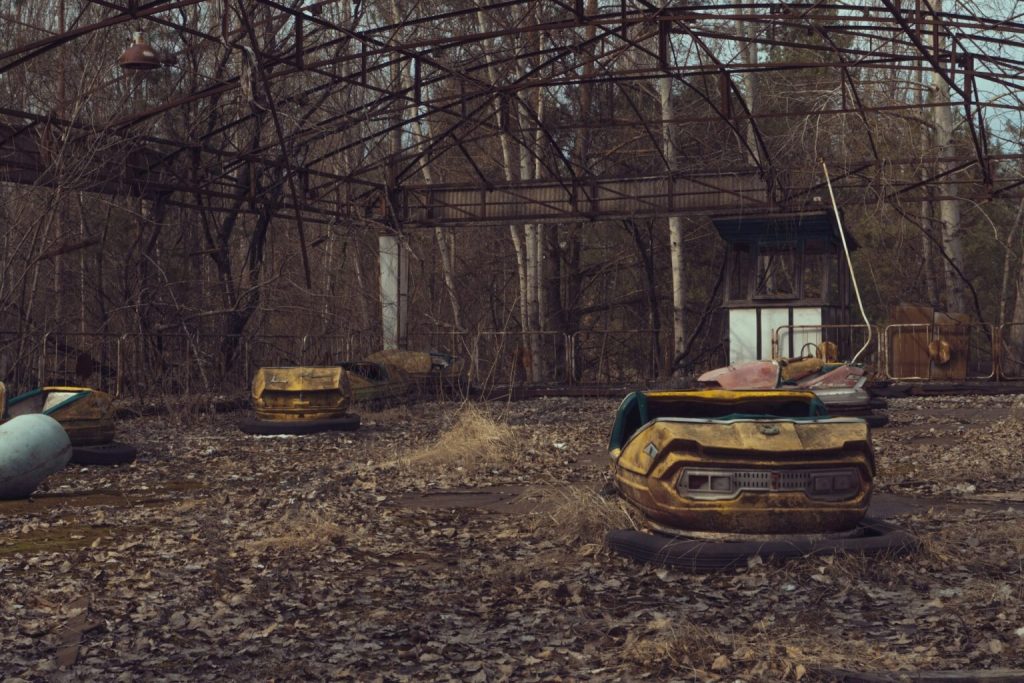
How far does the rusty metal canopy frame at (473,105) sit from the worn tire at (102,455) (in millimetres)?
3429

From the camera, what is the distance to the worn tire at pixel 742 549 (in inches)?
234

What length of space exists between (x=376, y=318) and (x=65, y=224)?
8605 millimetres

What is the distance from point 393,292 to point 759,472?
17399mm

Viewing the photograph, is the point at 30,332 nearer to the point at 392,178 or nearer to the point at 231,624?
the point at 392,178

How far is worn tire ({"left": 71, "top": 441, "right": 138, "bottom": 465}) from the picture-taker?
37.5ft

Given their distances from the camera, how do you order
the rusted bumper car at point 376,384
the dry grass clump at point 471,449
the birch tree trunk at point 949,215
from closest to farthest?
the dry grass clump at point 471,449
the rusted bumper car at point 376,384
the birch tree trunk at point 949,215

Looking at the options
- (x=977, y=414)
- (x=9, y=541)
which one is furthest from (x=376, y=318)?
(x=9, y=541)

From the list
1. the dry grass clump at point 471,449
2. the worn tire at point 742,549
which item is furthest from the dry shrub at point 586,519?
the dry grass clump at point 471,449

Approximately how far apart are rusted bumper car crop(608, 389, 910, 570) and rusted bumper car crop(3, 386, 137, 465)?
22.8 feet

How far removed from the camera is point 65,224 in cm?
2062

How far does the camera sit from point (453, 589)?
6.06 meters

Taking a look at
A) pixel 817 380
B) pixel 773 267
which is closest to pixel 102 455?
pixel 817 380

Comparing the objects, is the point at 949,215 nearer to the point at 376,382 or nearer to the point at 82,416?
the point at 376,382

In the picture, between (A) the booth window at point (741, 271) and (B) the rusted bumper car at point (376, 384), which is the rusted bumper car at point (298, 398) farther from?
(A) the booth window at point (741, 271)
